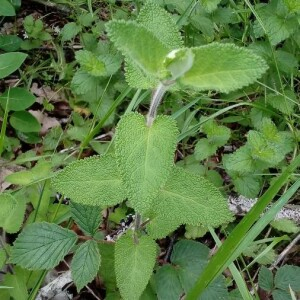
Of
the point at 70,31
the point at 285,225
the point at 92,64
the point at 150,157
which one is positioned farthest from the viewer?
the point at 70,31

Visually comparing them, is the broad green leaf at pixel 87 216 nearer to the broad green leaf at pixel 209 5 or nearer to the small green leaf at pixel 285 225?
the small green leaf at pixel 285 225

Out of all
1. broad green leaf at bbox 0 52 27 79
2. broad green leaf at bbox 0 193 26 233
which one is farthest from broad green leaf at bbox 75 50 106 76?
broad green leaf at bbox 0 193 26 233

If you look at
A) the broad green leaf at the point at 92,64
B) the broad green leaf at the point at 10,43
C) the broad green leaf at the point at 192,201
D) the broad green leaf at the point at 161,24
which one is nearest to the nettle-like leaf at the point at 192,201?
the broad green leaf at the point at 192,201

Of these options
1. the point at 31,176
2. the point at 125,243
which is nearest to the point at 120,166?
the point at 125,243

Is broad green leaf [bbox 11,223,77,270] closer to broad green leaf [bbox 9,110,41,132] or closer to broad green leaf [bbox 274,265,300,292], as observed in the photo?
broad green leaf [bbox 274,265,300,292]

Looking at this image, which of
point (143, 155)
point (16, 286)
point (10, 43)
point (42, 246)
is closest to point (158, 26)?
point (143, 155)

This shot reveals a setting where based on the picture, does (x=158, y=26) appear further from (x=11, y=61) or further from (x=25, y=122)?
(x=25, y=122)
